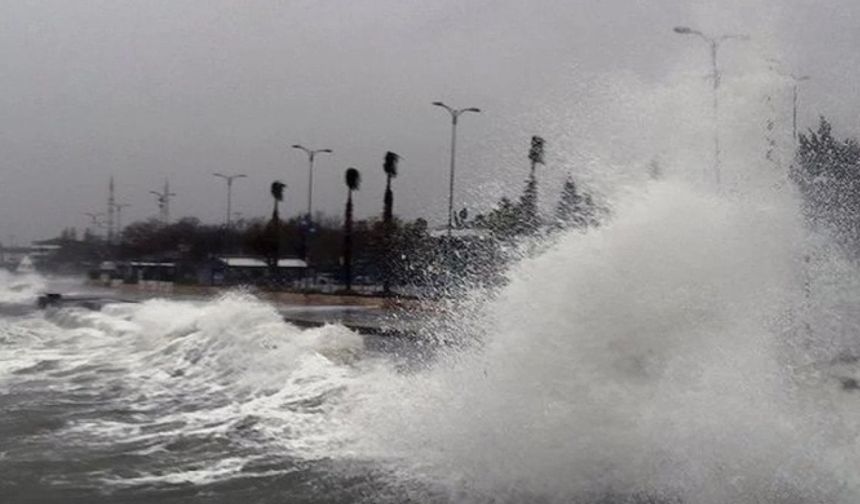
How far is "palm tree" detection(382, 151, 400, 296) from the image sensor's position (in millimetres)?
50312

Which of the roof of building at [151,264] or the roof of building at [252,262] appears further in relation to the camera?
the roof of building at [151,264]

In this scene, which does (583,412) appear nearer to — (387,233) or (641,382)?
(641,382)

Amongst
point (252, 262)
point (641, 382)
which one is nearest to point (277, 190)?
point (252, 262)

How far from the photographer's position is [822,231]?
1519 cm

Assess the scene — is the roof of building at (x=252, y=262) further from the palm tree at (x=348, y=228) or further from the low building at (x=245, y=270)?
the palm tree at (x=348, y=228)

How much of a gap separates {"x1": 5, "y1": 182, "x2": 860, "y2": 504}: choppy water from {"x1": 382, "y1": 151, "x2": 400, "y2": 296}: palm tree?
34.8 metres

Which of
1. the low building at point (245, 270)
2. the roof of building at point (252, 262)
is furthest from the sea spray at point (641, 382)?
the roof of building at point (252, 262)

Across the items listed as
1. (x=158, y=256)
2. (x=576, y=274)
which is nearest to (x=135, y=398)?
(x=576, y=274)

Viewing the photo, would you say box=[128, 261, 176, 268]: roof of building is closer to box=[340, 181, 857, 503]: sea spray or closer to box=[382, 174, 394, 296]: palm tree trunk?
box=[382, 174, 394, 296]: palm tree trunk

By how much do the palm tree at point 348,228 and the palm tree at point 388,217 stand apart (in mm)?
1821

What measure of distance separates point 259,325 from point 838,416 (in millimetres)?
15377

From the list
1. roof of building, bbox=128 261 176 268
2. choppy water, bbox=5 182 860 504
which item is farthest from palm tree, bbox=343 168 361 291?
choppy water, bbox=5 182 860 504

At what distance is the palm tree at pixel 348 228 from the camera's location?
54331 mm

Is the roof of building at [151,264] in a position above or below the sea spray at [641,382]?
below
